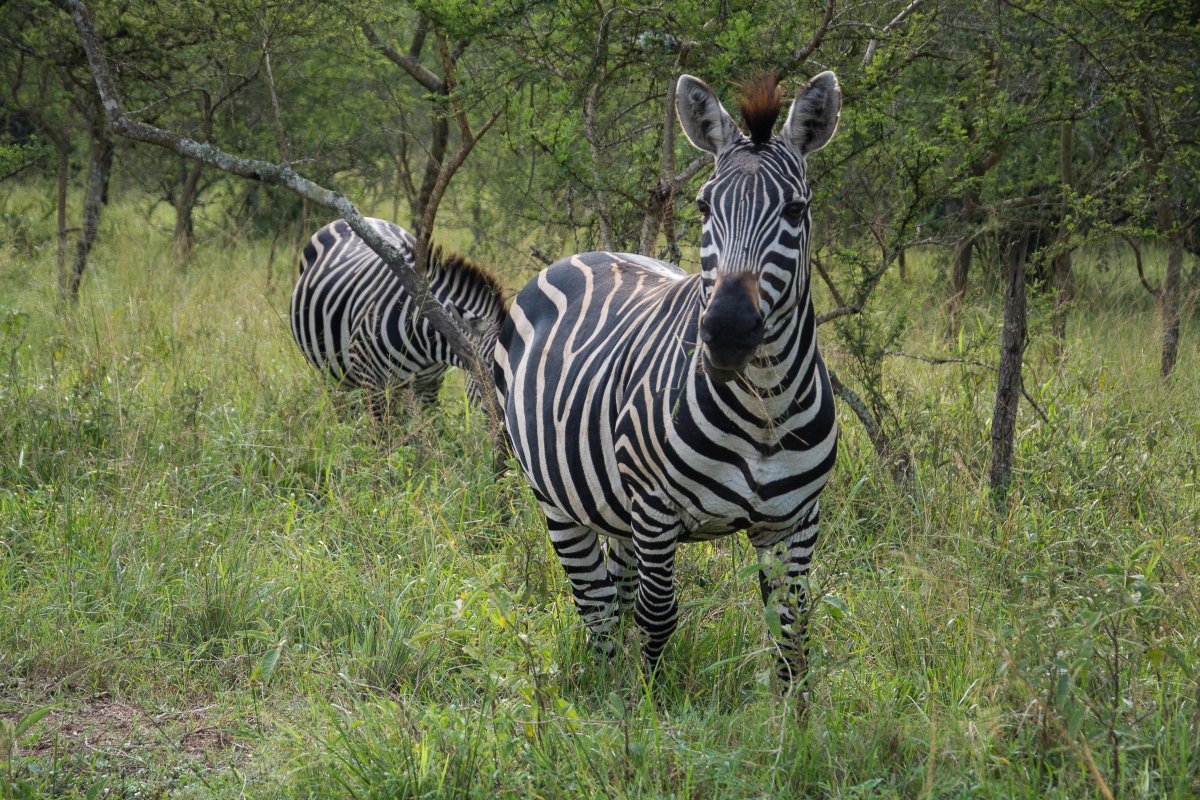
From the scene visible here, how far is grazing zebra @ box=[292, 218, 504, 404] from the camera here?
6203 millimetres

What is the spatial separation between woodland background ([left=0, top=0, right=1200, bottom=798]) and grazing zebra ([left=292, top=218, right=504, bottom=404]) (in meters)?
0.30

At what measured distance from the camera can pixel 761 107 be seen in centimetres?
307

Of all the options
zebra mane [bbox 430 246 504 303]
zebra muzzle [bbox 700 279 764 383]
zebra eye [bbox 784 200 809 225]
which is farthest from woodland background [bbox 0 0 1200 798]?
zebra eye [bbox 784 200 809 225]

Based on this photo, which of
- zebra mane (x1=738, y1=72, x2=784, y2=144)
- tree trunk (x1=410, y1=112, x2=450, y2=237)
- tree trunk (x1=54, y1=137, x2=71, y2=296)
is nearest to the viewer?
zebra mane (x1=738, y1=72, x2=784, y2=144)

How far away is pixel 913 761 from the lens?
290 centimetres

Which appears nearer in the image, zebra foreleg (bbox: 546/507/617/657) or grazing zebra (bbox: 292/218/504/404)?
zebra foreleg (bbox: 546/507/617/657)

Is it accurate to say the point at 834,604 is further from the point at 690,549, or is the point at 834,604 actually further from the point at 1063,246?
the point at 1063,246

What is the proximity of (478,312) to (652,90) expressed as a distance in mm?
1546

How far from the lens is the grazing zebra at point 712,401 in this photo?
9.47 feet

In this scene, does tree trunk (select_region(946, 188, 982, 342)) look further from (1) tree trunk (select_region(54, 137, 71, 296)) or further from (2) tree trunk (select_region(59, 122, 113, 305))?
(1) tree trunk (select_region(54, 137, 71, 296))

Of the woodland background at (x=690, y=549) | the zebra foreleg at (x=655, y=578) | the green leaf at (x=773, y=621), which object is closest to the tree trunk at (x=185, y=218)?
the woodland background at (x=690, y=549)

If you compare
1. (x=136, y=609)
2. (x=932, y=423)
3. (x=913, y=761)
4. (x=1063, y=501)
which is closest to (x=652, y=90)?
(x=932, y=423)

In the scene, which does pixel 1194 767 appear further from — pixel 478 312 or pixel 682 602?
pixel 478 312

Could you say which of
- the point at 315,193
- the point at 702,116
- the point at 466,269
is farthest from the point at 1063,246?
the point at 315,193
